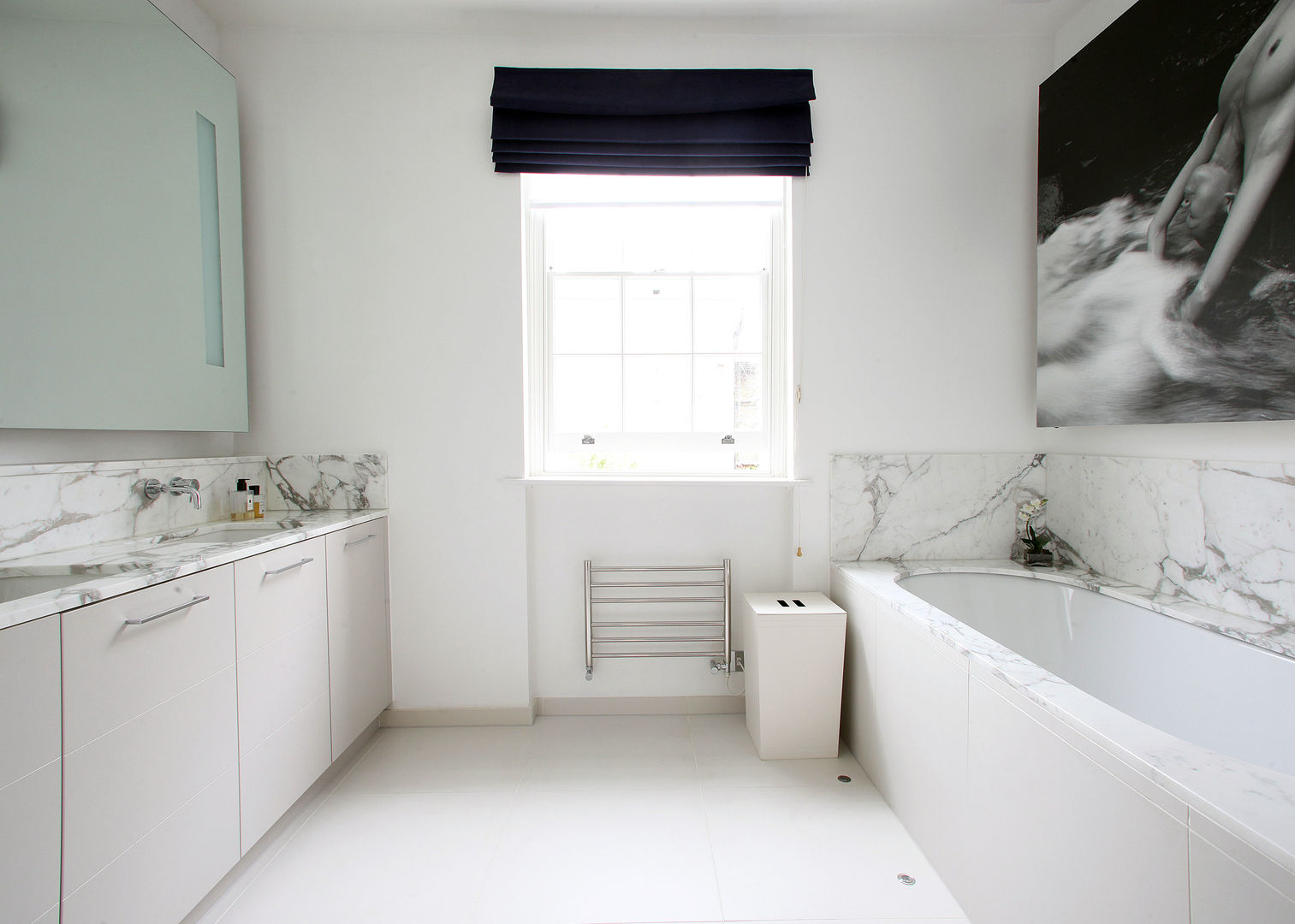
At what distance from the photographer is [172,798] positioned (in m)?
1.17

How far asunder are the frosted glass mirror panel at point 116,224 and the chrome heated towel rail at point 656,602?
4.89 feet

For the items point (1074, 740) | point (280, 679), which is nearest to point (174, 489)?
point (280, 679)

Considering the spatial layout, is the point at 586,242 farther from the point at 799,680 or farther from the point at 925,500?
the point at 799,680

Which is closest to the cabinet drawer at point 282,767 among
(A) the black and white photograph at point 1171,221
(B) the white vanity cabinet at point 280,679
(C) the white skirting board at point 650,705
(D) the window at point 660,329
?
(B) the white vanity cabinet at point 280,679

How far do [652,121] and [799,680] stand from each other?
82.9 inches

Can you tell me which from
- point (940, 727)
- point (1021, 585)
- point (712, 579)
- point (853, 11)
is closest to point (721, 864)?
point (940, 727)

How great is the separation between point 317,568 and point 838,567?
178 centimetres

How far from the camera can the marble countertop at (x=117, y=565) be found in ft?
3.16

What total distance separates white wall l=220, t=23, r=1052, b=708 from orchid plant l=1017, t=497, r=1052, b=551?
241mm

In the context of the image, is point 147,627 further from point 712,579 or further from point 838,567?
point 838,567

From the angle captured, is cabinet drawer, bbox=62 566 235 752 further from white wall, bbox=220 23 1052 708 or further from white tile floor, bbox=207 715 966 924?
white wall, bbox=220 23 1052 708

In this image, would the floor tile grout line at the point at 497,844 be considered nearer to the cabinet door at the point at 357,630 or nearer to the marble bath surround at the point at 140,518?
the cabinet door at the point at 357,630

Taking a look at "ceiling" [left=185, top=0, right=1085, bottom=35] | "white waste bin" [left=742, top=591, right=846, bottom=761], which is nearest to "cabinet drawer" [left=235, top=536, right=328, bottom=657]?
"white waste bin" [left=742, top=591, right=846, bottom=761]

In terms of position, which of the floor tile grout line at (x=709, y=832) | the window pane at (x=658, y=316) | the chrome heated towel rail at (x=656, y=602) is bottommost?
the floor tile grout line at (x=709, y=832)
